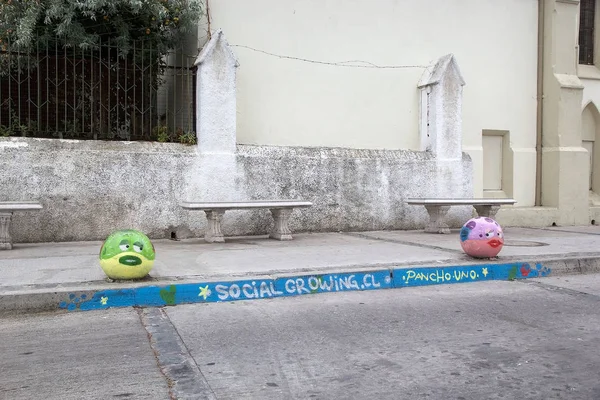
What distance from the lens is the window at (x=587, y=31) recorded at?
14250 mm

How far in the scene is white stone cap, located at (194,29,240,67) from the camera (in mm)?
9711

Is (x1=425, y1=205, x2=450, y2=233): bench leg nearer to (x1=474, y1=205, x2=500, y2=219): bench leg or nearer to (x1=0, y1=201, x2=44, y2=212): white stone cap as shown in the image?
(x1=474, y1=205, x2=500, y2=219): bench leg

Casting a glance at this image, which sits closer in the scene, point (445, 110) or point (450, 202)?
point (450, 202)

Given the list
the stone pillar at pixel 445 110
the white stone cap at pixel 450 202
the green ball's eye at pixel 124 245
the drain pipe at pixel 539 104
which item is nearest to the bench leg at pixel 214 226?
the green ball's eye at pixel 124 245

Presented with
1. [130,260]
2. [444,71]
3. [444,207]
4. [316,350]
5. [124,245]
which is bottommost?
[316,350]

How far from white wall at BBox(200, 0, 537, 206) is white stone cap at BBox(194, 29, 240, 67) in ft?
2.77

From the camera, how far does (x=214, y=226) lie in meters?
9.38

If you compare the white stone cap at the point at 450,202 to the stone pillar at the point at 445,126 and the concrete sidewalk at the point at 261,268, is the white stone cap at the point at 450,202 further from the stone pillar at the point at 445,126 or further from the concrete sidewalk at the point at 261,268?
the stone pillar at the point at 445,126

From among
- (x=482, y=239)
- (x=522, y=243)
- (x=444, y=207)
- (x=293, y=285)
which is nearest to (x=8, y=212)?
(x=293, y=285)

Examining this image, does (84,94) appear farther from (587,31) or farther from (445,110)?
(587,31)

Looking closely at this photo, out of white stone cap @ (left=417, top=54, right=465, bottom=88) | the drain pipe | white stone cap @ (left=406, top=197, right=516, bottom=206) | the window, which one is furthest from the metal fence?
the window

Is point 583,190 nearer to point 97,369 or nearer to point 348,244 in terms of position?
point 348,244

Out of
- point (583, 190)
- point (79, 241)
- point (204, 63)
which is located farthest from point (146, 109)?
point (583, 190)

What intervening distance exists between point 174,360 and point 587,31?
553 inches
